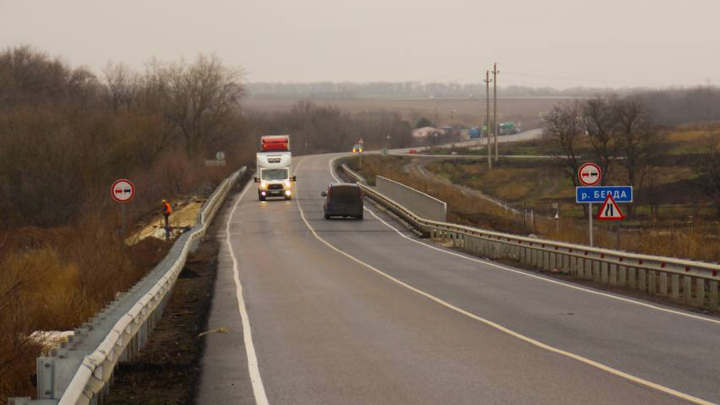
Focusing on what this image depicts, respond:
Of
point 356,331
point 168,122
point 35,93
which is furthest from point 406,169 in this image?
point 356,331

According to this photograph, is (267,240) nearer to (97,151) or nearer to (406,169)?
(97,151)

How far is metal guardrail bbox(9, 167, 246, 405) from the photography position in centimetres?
717

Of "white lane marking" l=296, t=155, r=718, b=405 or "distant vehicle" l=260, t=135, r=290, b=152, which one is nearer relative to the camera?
"white lane marking" l=296, t=155, r=718, b=405

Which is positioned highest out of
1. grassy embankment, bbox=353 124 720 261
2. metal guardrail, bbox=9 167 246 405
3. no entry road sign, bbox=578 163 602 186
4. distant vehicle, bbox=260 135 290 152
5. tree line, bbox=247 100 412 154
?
tree line, bbox=247 100 412 154

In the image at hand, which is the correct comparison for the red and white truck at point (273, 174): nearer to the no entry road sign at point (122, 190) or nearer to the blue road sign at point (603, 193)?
the no entry road sign at point (122, 190)

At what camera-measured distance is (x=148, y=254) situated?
92.2ft

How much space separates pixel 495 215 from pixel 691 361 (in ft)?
137

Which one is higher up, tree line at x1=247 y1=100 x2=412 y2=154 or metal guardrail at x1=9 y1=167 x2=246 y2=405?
tree line at x1=247 y1=100 x2=412 y2=154

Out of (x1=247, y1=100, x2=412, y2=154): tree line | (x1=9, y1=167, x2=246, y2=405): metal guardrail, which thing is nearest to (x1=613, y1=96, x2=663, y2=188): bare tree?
(x1=9, y1=167, x2=246, y2=405): metal guardrail

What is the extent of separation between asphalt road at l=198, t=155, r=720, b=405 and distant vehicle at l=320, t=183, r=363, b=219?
23.2m

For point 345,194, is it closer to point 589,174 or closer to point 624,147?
point 589,174

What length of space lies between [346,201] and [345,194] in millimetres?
377

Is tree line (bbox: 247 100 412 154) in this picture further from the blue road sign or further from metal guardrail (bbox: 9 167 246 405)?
metal guardrail (bbox: 9 167 246 405)

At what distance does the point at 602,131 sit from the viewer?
279 ft
